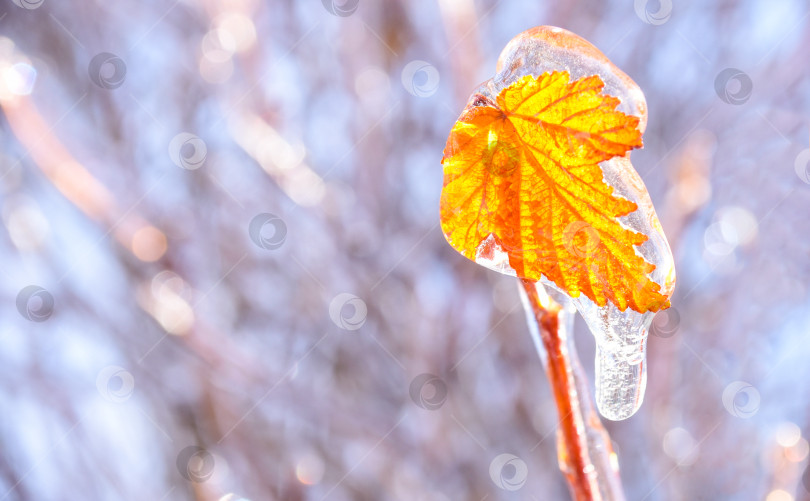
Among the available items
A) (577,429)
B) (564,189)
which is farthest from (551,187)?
(577,429)

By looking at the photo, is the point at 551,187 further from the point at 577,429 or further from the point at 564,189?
the point at 577,429

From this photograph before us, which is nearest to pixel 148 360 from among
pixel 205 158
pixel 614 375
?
pixel 205 158

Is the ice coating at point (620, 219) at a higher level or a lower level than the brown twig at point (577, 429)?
higher

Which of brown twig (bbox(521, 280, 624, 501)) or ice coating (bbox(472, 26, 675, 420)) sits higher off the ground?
ice coating (bbox(472, 26, 675, 420))

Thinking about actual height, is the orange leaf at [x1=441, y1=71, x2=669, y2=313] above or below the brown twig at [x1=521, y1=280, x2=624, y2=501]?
above
